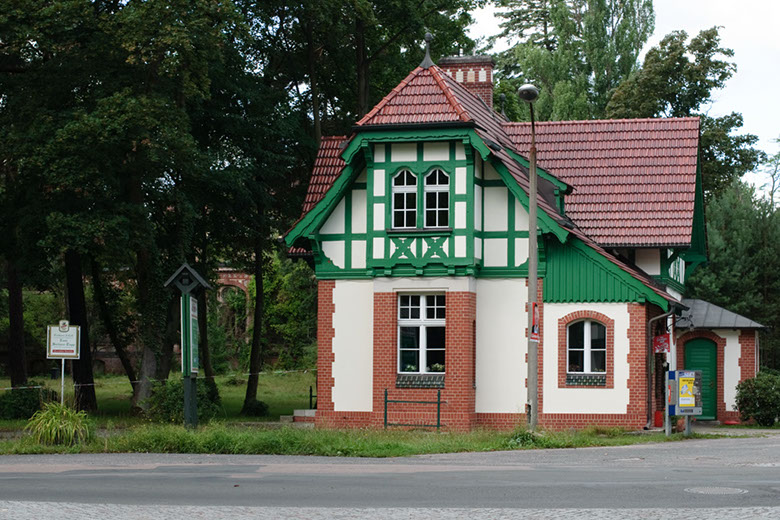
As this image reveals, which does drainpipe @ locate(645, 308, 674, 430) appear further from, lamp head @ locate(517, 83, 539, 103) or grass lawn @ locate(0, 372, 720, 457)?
lamp head @ locate(517, 83, 539, 103)

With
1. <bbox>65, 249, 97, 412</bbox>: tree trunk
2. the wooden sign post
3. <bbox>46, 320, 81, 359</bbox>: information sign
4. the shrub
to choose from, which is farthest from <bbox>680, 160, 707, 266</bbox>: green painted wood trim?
<bbox>65, 249, 97, 412</bbox>: tree trunk

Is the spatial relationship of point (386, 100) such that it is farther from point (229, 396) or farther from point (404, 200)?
point (229, 396)

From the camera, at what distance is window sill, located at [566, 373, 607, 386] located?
26.8 metres

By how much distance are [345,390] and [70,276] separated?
34.8 ft

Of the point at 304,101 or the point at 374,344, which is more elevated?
the point at 304,101

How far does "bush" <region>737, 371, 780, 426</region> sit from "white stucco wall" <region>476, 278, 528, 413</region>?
7.63 meters

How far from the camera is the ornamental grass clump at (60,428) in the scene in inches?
803

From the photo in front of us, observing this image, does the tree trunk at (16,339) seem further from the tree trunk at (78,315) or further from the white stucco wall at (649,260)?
the white stucco wall at (649,260)

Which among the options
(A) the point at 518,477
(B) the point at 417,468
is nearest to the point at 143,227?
(B) the point at 417,468

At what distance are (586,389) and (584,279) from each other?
254cm

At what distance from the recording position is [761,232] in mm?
44312

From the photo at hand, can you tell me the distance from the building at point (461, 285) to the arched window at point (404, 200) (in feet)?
0.09

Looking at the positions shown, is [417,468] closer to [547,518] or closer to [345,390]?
[547,518]

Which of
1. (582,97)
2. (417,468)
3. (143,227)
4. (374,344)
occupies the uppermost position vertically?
(582,97)
